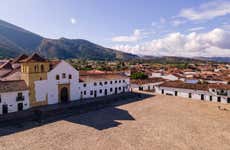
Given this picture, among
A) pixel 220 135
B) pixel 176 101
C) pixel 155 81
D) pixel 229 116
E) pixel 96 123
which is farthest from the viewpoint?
pixel 155 81

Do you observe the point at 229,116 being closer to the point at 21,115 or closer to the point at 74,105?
the point at 74,105

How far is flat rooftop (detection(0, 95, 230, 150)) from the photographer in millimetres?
19719

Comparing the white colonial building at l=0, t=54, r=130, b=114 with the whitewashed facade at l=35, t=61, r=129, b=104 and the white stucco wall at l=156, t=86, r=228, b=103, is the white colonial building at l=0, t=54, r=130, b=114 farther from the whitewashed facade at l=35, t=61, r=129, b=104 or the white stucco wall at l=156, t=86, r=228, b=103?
the white stucco wall at l=156, t=86, r=228, b=103

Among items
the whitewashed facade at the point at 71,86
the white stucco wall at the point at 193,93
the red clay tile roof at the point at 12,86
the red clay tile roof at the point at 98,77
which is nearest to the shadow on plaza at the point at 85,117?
the whitewashed facade at the point at 71,86

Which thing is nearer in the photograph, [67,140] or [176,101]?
[67,140]

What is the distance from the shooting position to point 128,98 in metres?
43.1

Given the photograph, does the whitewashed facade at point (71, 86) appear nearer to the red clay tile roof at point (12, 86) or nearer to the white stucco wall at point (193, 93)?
the red clay tile roof at point (12, 86)

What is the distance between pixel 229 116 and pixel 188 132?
35.8 feet

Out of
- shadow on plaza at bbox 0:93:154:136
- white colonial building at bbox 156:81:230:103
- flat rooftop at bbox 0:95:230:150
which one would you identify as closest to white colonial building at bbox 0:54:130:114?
shadow on plaza at bbox 0:93:154:136

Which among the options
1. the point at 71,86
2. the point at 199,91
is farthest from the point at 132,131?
the point at 199,91

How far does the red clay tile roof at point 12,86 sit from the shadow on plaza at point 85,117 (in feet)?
18.2

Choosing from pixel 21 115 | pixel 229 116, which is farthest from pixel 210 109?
pixel 21 115

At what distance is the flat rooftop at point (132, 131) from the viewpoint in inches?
776

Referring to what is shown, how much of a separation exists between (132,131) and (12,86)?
19.5 meters
